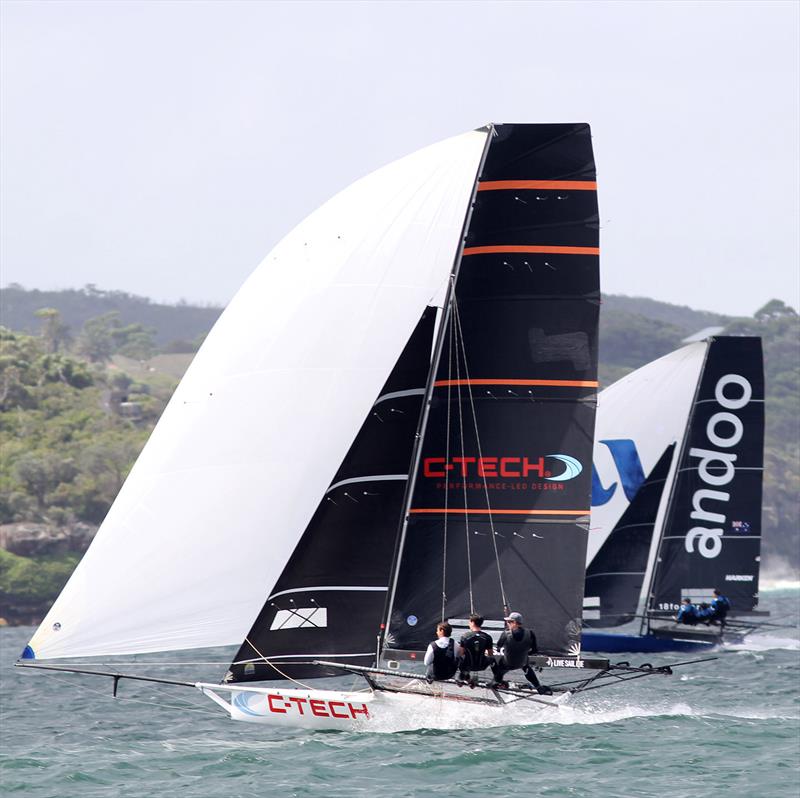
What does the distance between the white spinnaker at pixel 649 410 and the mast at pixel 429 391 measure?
14087mm

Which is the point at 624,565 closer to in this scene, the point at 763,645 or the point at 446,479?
the point at 763,645

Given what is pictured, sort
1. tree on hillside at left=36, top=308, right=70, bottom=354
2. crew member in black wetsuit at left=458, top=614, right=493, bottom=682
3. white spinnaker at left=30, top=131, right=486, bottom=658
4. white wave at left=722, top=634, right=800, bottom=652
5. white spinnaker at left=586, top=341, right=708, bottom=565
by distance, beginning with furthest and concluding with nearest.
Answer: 1. tree on hillside at left=36, top=308, right=70, bottom=354
2. white spinnaker at left=586, top=341, right=708, bottom=565
3. white wave at left=722, top=634, right=800, bottom=652
4. crew member in black wetsuit at left=458, top=614, right=493, bottom=682
5. white spinnaker at left=30, top=131, right=486, bottom=658

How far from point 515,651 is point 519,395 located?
111 inches

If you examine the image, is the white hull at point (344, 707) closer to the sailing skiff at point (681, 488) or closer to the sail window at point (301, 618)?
the sail window at point (301, 618)

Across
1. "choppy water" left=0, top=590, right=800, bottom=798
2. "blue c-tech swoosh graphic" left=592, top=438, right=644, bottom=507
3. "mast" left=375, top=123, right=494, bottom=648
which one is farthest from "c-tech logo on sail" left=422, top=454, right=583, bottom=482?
"blue c-tech swoosh graphic" left=592, top=438, right=644, bottom=507

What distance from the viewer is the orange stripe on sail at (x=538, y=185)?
16797 mm

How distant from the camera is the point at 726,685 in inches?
956

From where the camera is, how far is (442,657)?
15.8m

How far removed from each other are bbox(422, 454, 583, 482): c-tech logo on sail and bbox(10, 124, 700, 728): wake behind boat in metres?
0.02

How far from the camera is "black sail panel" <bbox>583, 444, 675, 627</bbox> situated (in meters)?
29.9

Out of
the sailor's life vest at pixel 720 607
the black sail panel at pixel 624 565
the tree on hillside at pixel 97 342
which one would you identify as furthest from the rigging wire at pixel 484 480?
the tree on hillside at pixel 97 342

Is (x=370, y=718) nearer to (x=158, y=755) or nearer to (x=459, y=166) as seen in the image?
(x=158, y=755)

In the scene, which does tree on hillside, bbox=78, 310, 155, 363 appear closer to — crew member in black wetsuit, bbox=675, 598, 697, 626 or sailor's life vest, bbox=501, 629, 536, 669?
crew member in black wetsuit, bbox=675, 598, 697, 626

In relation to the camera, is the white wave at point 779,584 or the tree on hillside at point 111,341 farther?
the tree on hillside at point 111,341
